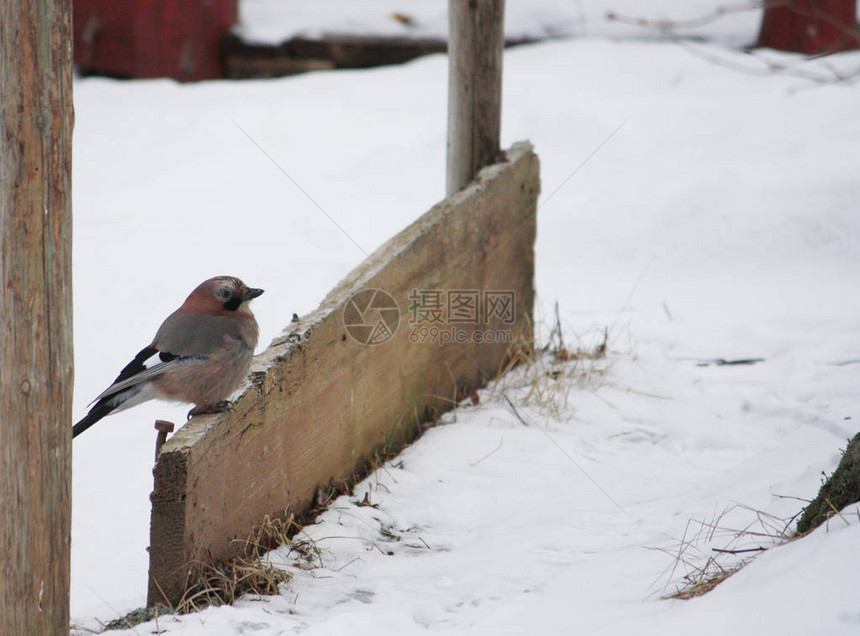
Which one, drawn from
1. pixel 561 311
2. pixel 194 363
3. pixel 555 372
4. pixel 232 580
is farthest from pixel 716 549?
pixel 561 311

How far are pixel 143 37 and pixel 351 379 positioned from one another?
582 centimetres

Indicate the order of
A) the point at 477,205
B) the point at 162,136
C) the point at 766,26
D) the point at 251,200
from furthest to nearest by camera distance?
the point at 766,26, the point at 162,136, the point at 251,200, the point at 477,205

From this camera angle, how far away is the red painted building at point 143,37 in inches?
319

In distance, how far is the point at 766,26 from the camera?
30.8ft

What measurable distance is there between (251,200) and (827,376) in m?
4.06

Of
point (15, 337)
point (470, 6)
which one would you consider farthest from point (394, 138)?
point (15, 337)

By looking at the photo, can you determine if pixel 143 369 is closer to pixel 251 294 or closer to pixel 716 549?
pixel 251 294

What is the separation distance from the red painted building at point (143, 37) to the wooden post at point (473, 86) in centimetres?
429

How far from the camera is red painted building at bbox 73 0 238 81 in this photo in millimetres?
8102

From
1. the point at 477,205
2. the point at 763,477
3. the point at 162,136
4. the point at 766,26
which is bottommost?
the point at 763,477

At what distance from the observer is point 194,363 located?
3.08m

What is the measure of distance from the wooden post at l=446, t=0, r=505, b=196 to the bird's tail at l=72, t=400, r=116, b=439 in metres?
2.69

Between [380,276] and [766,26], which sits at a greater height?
[766,26]

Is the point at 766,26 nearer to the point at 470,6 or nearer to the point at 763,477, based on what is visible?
the point at 470,6
